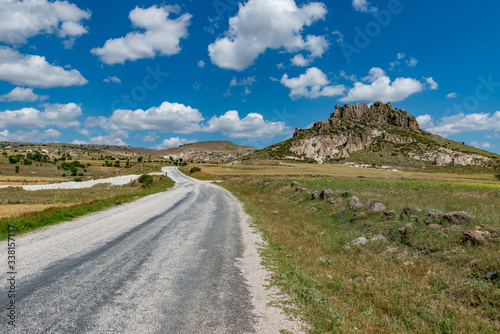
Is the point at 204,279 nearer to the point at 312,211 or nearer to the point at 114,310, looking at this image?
the point at 114,310

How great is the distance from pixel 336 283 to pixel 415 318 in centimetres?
188

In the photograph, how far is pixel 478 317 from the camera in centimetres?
466

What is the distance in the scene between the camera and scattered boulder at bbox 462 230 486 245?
729 cm

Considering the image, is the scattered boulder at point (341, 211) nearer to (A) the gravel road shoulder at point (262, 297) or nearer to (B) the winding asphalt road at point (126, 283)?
(A) the gravel road shoulder at point (262, 297)

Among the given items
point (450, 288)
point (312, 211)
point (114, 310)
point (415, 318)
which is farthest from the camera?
point (312, 211)

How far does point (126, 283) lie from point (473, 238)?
9.88m

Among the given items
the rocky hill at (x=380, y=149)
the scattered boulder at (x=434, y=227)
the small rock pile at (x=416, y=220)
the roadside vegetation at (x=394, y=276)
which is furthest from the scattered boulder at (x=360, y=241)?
the rocky hill at (x=380, y=149)

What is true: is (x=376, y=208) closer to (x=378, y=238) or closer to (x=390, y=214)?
(x=390, y=214)

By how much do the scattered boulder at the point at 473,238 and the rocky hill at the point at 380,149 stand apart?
134m

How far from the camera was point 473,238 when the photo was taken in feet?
24.4

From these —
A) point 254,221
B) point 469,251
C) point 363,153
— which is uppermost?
point 363,153

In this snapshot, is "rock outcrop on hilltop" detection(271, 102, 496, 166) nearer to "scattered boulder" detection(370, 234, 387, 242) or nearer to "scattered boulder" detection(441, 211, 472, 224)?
"scattered boulder" detection(441, 211, 472, 224)

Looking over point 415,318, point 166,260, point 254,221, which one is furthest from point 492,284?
point 254,221

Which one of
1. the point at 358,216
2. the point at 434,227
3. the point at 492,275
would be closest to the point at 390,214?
the point at 358,216
